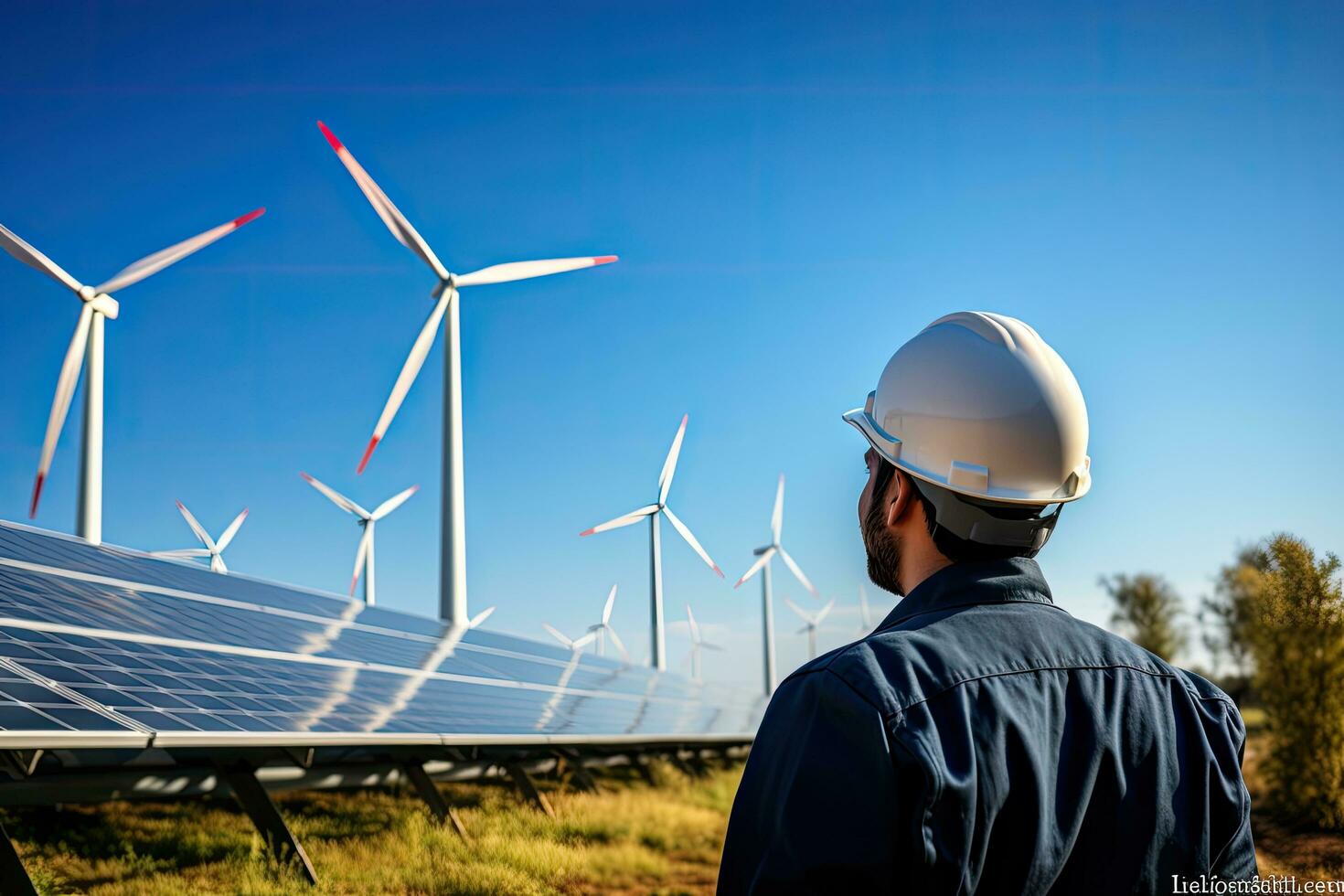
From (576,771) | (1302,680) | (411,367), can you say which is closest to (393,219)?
(411,367)

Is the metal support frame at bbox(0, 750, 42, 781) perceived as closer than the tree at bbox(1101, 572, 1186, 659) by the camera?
Yes

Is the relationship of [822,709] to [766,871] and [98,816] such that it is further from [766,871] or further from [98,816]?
[98,816]

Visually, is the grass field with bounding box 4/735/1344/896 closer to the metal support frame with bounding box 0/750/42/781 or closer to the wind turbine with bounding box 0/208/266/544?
the metal support frame with bounding box 0/750/42/781

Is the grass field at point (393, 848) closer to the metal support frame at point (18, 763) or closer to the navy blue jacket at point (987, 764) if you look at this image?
the metal support frame at point (18, 763)

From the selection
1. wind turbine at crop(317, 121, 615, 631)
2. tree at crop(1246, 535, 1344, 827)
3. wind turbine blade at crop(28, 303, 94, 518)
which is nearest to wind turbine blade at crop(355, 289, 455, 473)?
wind turbine at crop(317, 121, 615, 631)

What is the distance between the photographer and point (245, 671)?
10.7 metres

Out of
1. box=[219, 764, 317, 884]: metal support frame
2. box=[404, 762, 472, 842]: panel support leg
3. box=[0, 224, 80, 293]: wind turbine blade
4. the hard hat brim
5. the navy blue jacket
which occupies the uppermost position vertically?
box=[0, 224, 80, 293]: wind turbine blade

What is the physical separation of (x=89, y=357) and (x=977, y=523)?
2692 centimetres

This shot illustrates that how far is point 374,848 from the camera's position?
12062mm

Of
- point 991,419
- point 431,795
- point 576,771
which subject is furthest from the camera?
point 576,771

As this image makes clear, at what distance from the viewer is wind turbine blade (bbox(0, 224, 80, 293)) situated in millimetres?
24344

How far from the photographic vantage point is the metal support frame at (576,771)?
57.4 feet

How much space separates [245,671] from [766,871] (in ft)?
32.8

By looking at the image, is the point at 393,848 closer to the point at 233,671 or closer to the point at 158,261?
the point at 233,671
